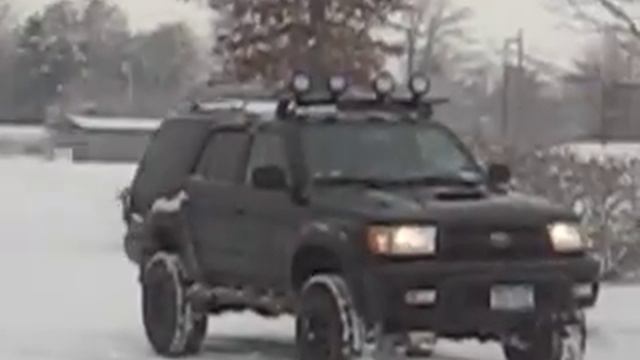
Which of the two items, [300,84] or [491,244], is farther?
[300,84]

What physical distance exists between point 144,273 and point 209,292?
972mm

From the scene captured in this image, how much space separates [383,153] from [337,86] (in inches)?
25.3

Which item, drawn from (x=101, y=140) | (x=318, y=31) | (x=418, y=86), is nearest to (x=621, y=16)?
(x=318, y=31)

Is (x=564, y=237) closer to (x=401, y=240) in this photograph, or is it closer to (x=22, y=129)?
(x=401, y=240)

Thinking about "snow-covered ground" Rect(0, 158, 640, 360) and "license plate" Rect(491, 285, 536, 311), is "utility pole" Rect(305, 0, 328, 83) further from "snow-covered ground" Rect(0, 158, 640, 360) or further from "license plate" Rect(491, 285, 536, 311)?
"license plate" Rect(491, 285, 536, 311)

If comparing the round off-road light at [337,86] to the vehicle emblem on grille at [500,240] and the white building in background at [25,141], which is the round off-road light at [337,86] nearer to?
the vehicle emblem on grille at [500,240]

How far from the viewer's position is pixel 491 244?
11578 mm

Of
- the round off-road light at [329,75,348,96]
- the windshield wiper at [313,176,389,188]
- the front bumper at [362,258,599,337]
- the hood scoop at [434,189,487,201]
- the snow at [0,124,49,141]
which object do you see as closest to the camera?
the front bumper at [362,258,599,337]

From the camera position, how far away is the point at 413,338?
1157 centimetres

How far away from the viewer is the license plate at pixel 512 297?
1154 centimetres

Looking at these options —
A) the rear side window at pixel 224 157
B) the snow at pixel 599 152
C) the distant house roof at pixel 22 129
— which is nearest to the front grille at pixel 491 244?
the rear side window at pixel 224 157

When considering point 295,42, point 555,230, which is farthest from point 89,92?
point 555,230

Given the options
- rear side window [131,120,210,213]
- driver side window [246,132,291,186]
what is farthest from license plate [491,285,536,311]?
rear side window [131,120,210,213]

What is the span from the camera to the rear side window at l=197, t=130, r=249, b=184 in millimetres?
13406
